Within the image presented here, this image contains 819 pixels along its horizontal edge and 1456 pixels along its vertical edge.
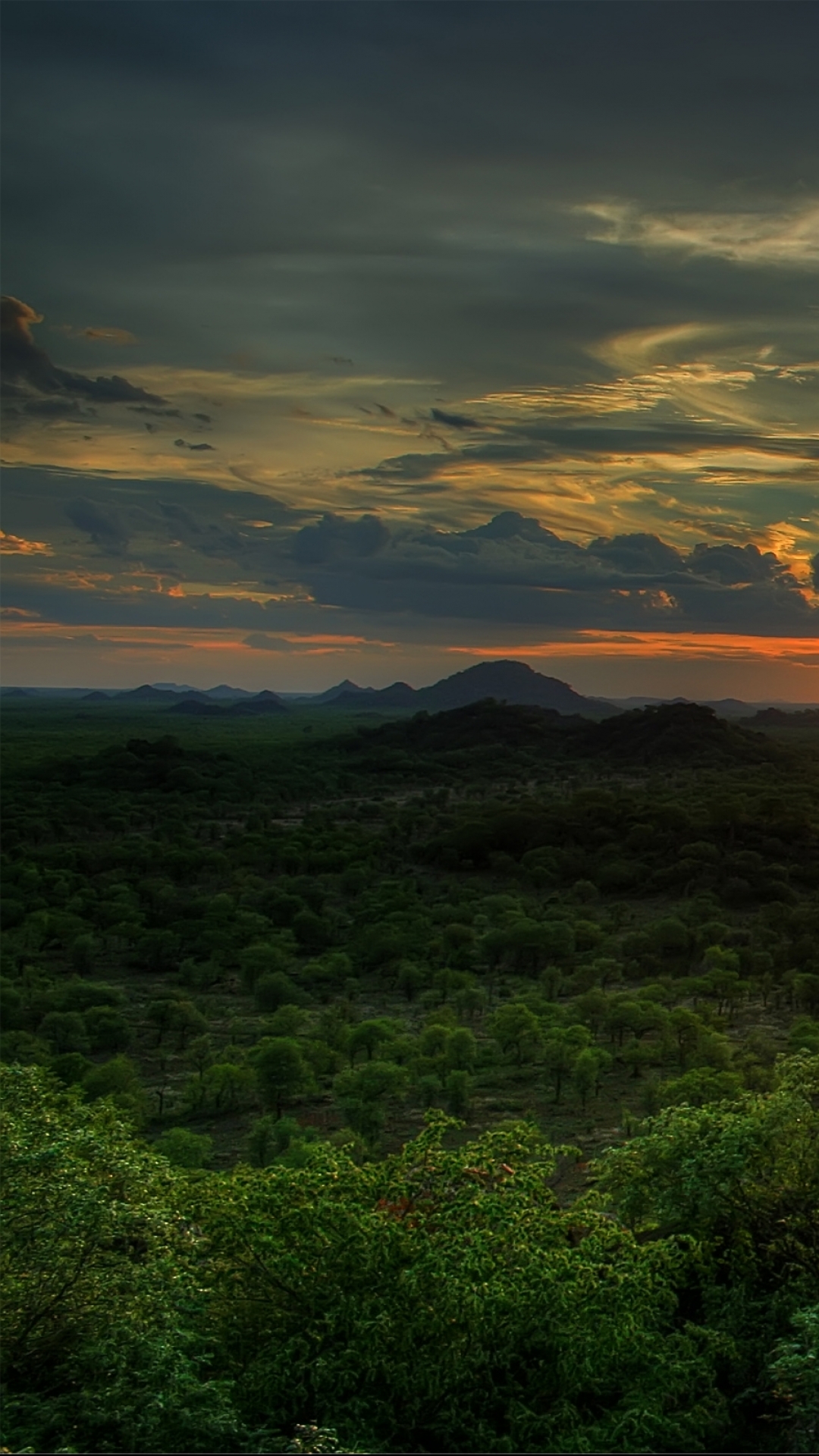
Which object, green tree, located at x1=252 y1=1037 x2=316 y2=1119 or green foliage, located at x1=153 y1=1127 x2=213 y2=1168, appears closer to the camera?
green foliage, located at x1=153 y1=1127 x2=213 y2=1168

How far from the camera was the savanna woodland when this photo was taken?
1784cm

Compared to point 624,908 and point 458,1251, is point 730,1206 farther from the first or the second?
point 624,908

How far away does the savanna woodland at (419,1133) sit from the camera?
1784 centimetres

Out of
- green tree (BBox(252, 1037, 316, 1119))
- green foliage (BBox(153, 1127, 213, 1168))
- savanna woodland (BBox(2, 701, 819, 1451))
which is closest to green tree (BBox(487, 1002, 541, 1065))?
savanna woodland (BBox(2, 701, 819, 1451))

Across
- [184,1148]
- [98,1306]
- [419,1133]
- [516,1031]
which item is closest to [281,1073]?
[184,1148]

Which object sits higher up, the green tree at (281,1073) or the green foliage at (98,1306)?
the green foliage at (98,1306)

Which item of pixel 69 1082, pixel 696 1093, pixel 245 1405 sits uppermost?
pixel 245 1405

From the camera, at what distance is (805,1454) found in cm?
1639

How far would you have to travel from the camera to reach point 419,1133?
41.4 meters

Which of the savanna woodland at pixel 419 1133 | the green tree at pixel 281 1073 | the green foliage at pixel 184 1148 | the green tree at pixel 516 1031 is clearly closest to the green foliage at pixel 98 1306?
the savanna woodland at pixel 419 1133

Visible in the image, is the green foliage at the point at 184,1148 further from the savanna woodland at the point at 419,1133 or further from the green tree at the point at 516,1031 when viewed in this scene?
the green tree at the point at 516,1031

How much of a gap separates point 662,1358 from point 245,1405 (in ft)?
22.3

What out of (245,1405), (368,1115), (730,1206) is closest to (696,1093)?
(368,1115)

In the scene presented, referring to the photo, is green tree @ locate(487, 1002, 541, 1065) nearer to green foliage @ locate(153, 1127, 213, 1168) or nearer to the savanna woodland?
the savanna woodland
